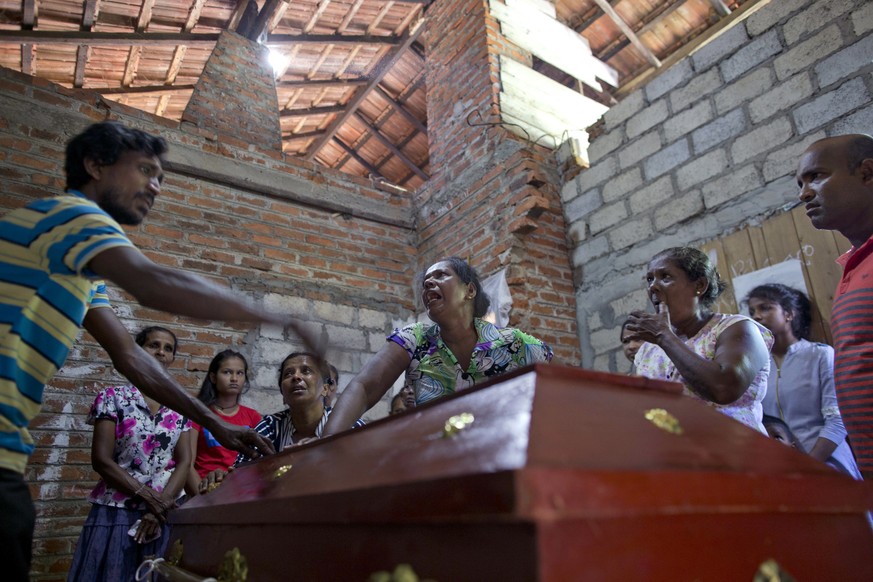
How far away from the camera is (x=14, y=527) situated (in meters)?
1.06

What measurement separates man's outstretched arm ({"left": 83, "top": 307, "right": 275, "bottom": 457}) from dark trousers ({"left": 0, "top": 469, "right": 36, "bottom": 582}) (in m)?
0.52

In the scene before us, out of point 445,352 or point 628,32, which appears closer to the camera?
point 445,352

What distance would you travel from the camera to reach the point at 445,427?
93cm

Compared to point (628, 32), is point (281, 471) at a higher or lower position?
lower

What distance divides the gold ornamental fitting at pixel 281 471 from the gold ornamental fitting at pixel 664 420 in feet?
2.69

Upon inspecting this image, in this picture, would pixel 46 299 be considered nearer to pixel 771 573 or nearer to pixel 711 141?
pixel 771 573

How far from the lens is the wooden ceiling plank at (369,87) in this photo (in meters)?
8.00

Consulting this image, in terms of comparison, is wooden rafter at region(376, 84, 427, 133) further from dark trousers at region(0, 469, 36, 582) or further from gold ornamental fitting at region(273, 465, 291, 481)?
dark trousers at region(0, 469, 36, 582)

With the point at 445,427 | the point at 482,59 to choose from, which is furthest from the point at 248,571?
the point at 482,59

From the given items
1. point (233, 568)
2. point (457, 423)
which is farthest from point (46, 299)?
point (457, 423)

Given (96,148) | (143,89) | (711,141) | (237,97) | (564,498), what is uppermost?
(143,89)

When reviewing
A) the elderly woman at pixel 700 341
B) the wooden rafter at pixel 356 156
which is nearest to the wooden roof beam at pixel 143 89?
the wooden rafter at pixel 356 156

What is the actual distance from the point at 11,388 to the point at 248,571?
0.59 m

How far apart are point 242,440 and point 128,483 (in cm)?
125
